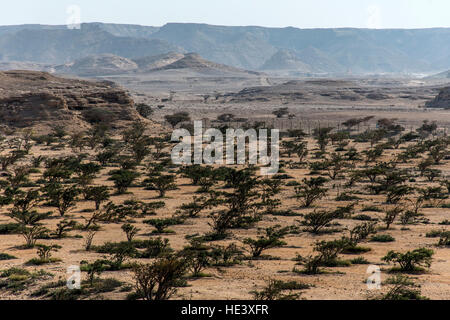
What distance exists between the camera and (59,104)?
64.1 metres

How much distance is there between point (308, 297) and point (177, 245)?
738cm

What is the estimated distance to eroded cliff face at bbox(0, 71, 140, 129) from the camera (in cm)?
6259

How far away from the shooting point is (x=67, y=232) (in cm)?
2117
